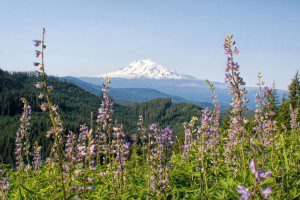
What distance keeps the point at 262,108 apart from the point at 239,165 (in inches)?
51.1

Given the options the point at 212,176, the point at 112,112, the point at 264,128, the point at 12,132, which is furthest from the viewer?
the point at 12,132

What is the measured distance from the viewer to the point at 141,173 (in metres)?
7.55

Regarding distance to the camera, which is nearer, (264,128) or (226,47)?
(226,47)

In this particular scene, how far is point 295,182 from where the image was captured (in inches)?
207

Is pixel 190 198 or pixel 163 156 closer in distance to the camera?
pixel 163 156

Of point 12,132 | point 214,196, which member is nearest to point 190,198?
point 214,196

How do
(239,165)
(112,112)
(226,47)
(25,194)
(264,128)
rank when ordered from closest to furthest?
(226,47) < (112,112) < (25,194) < (239,165) < (264,128)

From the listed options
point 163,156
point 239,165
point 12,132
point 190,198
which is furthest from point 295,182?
point 12,132

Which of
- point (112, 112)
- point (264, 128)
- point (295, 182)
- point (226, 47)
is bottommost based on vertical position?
point (295, 182)

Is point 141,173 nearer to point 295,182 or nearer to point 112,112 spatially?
point 112,112

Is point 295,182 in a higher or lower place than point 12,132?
higher

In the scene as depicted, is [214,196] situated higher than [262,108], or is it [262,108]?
[262,108]

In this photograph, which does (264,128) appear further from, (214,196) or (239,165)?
(214,196)

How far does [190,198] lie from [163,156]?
1.96 metres
